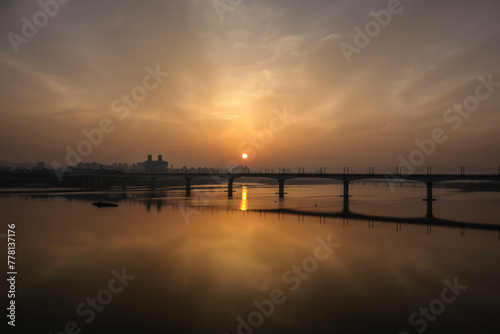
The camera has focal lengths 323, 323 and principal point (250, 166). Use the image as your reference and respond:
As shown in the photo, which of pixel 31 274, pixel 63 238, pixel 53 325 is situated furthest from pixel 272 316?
pixel 63 238

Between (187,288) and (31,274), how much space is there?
10639 millimetres

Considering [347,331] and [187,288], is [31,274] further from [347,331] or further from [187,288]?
[347,331]

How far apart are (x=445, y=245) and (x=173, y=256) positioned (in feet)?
83.0

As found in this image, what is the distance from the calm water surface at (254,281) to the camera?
13.9 meters

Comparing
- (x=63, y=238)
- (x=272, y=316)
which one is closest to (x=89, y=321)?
(x=272, y=316)

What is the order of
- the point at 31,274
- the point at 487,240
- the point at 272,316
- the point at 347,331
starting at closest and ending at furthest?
the point at 347,331 → the point at 272,316 → the point at 31,274 → the point at 487,240

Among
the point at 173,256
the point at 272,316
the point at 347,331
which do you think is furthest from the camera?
the point at 173,256

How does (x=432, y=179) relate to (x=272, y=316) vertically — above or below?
above

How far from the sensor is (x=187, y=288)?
1800 cm

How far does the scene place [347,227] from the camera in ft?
137

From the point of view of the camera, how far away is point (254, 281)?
19609 millimetres

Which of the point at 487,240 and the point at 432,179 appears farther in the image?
the point at 432,179

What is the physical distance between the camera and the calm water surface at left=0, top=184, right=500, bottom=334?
45.8 feet

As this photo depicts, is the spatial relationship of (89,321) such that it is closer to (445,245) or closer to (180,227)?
(180,227)
